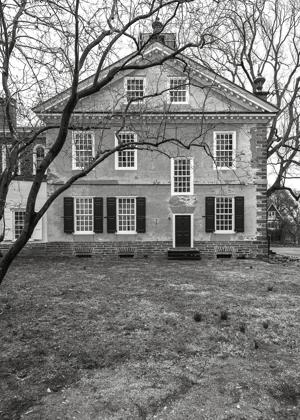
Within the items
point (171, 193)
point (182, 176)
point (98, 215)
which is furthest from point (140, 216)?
point (182, 176)

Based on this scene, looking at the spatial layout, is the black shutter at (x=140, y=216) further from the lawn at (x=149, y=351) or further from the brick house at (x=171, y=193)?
the lawn at (x=149, y=351)

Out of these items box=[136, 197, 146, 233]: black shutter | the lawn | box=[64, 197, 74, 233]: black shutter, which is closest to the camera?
the lawn

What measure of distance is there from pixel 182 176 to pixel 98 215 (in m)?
5.30

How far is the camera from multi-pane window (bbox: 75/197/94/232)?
20.6 m

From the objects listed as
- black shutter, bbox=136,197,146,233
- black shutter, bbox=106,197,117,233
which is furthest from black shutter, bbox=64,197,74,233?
black shutter, bbox=136,197,146,233

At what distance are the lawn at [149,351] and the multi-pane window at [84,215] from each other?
28.5 feet

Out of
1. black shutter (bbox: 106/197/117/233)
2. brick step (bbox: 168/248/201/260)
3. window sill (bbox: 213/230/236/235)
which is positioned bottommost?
brick step (bbox: 168/248/201/260)

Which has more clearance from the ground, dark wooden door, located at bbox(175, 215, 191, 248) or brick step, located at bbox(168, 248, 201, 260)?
dark wooden door, located at bbox(175, 215, 191, 248)

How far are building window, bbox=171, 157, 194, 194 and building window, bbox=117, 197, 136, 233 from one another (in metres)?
2.58

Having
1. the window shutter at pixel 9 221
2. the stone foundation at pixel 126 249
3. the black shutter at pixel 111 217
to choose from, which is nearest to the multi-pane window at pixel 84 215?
the stone foundation at pixel 126 249

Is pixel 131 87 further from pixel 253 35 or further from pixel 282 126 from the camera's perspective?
pixel 282 126

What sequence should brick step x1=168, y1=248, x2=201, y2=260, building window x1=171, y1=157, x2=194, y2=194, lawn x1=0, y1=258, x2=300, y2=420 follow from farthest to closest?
1. building window x1=171, y1=157, x2=194, y2=194
2. brick step x1=168, y1=248, x2=201, y2=260
3. lawn x1=0, y1=258, x2=300, y2=420

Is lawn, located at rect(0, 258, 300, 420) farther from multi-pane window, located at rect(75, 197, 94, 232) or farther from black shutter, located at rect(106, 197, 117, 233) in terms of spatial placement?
multi-pane window, located at rect(75, 197, 94, 232)

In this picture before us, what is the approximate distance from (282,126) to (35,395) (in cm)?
2924
